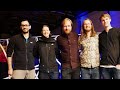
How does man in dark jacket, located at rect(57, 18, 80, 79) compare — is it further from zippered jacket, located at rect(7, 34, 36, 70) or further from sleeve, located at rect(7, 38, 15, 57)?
sleeve, located at rect(7, 38, 15, 57)

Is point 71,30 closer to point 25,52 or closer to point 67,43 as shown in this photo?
point 67,43

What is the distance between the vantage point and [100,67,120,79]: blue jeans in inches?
118

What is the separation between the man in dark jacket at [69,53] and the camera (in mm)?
2984

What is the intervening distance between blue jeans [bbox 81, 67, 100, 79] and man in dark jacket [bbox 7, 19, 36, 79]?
27.1 inches

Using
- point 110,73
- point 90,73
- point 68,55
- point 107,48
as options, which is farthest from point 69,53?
point 110,73

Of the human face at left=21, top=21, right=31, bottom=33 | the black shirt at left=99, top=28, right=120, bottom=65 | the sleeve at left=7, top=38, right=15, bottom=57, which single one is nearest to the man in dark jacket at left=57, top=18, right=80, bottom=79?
the black shirt at left=99, top=28, right=120, bottom=65

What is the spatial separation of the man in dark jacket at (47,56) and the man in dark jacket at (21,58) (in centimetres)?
10

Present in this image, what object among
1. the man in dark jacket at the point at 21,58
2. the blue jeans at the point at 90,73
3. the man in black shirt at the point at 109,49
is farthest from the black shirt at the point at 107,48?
the man in dark jacket at the point at 21,58

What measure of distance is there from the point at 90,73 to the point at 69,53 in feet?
1.29

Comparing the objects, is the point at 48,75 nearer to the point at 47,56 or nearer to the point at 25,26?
the point at 47,56

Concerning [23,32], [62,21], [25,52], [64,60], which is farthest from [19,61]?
[62,21]

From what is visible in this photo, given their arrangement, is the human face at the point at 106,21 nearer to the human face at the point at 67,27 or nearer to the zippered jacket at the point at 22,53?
the human face at the point at 67,27

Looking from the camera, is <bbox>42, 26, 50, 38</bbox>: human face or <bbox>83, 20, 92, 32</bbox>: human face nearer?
<bbox>83, 20, 92, 32</bbox>: human face

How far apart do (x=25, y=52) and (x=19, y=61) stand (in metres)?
0.15
